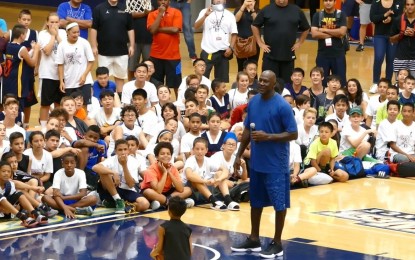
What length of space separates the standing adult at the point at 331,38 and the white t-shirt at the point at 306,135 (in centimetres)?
355

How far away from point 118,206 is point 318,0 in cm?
1703

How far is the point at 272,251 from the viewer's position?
12.5 m

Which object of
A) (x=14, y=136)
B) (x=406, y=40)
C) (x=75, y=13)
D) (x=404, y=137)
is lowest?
(x=404, y=137)

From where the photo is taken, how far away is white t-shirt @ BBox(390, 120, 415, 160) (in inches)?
692

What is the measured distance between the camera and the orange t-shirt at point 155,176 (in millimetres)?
14578

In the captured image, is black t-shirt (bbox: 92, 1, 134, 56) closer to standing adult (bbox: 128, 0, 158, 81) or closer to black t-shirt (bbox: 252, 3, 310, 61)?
standing adult (bbox: 128, 0, 158, 81)

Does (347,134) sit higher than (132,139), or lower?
lower

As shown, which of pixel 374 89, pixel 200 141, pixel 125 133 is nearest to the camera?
pixel 200 141

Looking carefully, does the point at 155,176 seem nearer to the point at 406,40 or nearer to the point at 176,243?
the point at 176,243

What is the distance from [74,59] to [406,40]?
6492mm

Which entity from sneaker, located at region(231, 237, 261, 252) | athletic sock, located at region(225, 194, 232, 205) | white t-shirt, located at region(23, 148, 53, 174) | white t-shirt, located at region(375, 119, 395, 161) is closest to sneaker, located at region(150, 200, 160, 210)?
athletic sock, located at region(225, 194, 232, 205)

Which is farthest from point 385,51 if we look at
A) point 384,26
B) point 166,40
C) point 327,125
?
point 327,125

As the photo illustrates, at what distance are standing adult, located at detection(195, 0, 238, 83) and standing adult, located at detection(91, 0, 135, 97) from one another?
1.56 meters

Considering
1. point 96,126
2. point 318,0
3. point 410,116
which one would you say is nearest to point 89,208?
point 96,126
